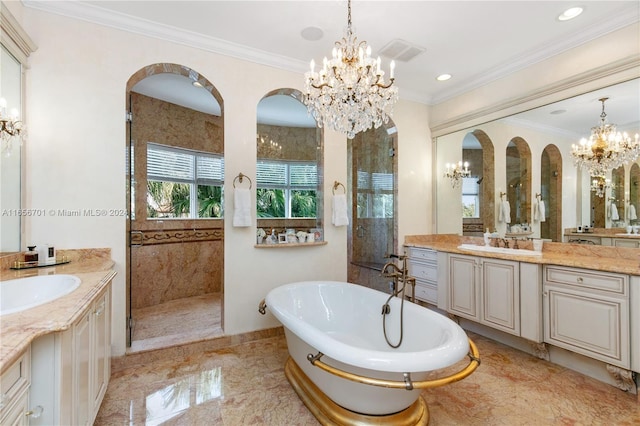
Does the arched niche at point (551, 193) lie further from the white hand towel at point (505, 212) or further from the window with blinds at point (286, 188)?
the window with blinds at point (286, 188)

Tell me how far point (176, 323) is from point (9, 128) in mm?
2257

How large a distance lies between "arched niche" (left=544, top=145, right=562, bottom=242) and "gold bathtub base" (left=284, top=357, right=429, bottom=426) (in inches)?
87.5

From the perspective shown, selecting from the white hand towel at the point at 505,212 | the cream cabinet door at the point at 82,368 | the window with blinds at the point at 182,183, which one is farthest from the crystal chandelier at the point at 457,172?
the cream cabinet door at the point at 82,368

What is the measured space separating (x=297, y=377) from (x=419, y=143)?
322 centimetres

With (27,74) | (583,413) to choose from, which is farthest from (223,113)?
(583,413)

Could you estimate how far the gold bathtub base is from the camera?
5.32 feet

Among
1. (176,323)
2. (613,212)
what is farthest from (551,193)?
(176,323)

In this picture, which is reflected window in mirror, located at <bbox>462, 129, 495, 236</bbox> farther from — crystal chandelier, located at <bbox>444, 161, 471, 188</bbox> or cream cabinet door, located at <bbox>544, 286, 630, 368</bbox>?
cream cabinet door, located at <bbox>544, 286, 630, 368</bbox>

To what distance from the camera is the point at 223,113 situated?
2.82m

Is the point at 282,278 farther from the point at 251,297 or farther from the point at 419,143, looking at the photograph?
the point at 419,143

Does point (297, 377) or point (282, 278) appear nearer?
point (297, 377)

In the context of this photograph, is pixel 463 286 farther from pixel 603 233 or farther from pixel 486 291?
pixel 603 233

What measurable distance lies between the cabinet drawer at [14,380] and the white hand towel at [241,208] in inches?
70.1

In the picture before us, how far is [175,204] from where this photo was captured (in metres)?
4.23
